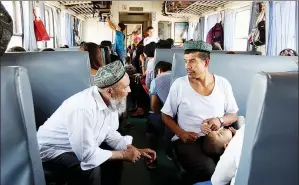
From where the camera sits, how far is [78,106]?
1.87 meters

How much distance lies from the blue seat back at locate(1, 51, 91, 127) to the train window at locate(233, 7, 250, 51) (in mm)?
6946

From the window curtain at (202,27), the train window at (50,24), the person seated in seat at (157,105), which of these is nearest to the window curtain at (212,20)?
the window curtain at (202,27)

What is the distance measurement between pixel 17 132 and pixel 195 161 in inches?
57.4

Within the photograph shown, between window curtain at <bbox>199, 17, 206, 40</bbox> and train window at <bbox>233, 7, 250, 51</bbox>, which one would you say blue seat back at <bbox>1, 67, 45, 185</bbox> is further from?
window curtain at <bbox>199, 17, 206, 40</bbox>

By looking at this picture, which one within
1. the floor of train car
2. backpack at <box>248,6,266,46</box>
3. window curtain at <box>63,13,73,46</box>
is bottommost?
the floor of train car

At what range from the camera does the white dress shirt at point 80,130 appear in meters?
1.84

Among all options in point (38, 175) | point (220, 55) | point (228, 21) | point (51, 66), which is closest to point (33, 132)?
point (38, 175)

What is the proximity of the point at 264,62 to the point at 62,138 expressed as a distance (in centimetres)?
202

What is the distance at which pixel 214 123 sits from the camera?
2289 mm

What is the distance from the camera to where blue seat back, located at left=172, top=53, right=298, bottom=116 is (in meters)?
2.76

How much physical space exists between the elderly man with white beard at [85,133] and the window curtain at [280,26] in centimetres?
448

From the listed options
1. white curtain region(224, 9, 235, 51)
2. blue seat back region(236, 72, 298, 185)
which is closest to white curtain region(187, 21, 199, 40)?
white curtain region(224, 9, 235, 51)

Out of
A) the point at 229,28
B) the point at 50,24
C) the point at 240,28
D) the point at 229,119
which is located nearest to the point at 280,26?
the point at 240,28

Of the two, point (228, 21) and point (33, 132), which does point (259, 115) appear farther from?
point (228, 21)
